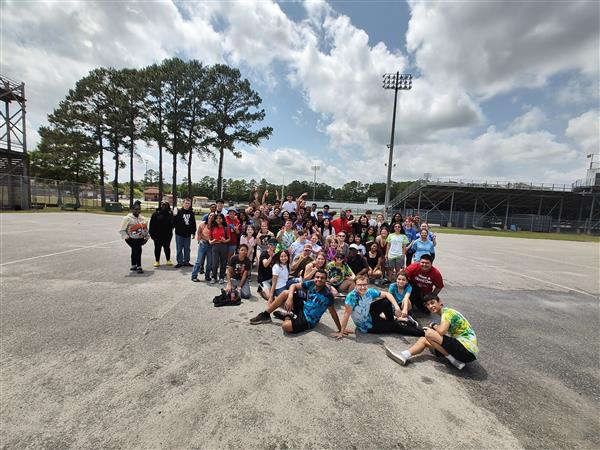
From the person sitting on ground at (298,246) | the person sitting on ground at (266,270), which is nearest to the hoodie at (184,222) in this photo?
the person sitting on ground at (266,270)

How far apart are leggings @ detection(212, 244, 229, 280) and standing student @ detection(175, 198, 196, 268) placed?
1324 millimetres

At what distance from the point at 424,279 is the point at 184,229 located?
626 centimetres

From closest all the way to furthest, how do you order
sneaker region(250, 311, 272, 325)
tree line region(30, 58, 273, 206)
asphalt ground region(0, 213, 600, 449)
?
asphalt ground region(0, 213, 600, 449) → sneaker region(250, 311, 272, 325) → tree line region(30, 58, 273, 206)

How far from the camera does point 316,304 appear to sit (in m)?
4.24

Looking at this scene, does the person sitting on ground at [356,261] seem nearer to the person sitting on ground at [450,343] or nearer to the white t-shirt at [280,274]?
the white t-shirt at [280,274]

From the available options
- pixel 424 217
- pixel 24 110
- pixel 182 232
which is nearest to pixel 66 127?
pixel 24 110

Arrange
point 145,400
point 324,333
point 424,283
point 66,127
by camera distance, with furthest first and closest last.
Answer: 1. point 66,127
2. point 424,283
3. point 324,333
4. point 145,400

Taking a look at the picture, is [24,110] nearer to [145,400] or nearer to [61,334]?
[61,334]

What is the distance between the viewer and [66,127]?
28.5 meters

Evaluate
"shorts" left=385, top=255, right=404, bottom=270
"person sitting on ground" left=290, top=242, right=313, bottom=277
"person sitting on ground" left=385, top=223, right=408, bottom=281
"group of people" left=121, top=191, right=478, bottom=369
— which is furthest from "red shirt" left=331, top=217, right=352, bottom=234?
"person sitting on ground" left=290, top=242, right=313, bottom=277

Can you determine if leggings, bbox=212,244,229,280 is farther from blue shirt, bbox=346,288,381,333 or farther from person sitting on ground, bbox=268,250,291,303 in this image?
blue shirt, bbox=346,288,381,333

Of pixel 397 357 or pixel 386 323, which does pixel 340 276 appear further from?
pixel 397 357

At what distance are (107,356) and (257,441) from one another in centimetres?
234

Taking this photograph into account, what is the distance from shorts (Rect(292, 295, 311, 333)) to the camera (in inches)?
159
